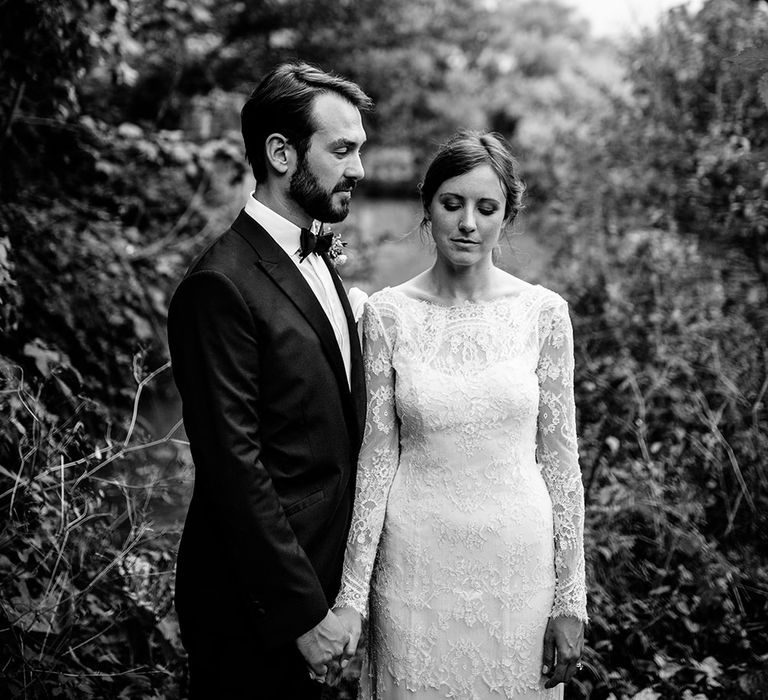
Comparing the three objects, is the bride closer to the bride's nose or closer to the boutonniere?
the bride's nose

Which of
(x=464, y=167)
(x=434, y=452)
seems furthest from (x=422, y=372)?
(x=464, y=167)

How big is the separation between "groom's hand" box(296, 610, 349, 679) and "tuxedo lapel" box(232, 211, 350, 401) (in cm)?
61

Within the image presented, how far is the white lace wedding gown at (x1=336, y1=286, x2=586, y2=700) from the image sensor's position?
231cm

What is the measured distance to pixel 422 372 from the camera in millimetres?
2387

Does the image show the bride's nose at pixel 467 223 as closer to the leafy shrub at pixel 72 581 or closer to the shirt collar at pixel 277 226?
the shirt collar at pixel 277 226

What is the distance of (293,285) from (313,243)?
18 centimetres

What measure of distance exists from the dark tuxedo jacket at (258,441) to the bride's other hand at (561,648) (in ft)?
2.19

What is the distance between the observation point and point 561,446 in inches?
94.0

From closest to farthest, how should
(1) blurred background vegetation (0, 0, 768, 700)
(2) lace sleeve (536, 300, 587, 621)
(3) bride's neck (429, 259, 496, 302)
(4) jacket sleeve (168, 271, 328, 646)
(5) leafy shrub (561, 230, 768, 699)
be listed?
(4) jacket sleeve (168, 271, 328, 646)
(2) lace sleeve (536, 300, 587, 621)
(3) bride's neck (429, 259, 496, 302)
(1) blurred background vegetation (0, 0, 768, 700)
(5) leafy shrub (561, 230, 768, 699)

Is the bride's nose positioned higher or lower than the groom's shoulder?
higher

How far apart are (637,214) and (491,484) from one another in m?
5.32

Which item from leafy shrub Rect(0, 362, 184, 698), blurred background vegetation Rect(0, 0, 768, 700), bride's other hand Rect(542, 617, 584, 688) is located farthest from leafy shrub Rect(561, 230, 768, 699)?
leafy shrub Rect(0, 362, 184, 698)

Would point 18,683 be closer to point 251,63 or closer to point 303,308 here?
point 303,308

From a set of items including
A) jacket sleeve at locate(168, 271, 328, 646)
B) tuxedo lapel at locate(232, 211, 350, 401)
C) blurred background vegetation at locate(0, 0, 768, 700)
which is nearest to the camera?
jacket sleeve at locate(168, 271, 328, 646)
